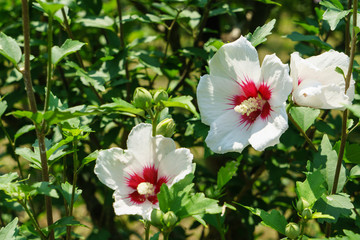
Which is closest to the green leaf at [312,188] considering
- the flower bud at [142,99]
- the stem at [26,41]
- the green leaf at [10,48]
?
the flower bud at [142,99]

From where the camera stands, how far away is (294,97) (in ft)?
4.04

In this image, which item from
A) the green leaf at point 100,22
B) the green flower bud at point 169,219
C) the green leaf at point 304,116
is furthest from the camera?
the green leaf at point 100,22

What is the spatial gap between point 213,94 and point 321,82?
318 millimetres

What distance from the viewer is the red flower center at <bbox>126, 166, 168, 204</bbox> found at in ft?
4.09

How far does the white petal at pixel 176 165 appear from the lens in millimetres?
1177

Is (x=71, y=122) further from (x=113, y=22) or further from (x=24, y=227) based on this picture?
(x=113, y=22)

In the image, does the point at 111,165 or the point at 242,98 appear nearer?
the point at 111,165

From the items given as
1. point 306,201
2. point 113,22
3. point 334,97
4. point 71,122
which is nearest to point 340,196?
point 306,201

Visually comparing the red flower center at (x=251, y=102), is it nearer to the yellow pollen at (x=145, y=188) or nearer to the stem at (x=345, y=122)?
the stem at (x=345, y=122)

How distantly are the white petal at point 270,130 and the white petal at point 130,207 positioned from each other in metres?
0.33

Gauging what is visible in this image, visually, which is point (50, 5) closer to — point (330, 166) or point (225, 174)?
point (225, 174)

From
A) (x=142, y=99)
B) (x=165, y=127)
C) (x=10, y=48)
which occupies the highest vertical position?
(x=10, y=48)

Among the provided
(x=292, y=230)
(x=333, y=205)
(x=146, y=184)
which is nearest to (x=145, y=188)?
(x=146, y=184)

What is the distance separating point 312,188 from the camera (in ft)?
3.87
